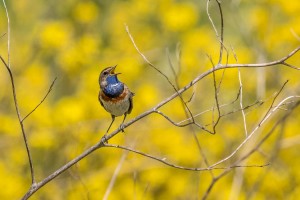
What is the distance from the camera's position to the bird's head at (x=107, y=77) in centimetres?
388

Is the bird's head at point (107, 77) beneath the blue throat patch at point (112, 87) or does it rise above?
above

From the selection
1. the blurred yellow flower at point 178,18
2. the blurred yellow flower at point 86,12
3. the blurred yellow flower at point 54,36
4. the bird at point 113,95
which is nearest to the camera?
the bird at point 113,95

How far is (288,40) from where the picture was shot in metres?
7.34

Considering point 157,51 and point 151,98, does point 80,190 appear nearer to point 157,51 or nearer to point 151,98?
point 151,98

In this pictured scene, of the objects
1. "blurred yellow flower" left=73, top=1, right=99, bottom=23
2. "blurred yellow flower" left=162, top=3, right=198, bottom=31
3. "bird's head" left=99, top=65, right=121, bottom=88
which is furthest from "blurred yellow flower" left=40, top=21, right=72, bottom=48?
"bird's head" left=99, top=65, right=121, bottom=88

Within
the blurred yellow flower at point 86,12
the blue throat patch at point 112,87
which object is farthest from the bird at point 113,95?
the blurred yellow flower at point 86,12

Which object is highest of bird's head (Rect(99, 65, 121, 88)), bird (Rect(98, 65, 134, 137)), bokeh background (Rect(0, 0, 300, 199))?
bokeh background (Rect(0, 0, 300, 199))

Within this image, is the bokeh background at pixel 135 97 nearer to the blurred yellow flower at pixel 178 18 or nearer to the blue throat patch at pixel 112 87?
the blurred yellow flower at pixel 178 18

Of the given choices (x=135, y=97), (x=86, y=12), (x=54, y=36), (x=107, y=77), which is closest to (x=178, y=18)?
(x=86, y=12)

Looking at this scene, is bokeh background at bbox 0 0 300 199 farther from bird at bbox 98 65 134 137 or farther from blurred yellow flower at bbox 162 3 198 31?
bird at bbox 98 65 134 137

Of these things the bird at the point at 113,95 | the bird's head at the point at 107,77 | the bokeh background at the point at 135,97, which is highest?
the bokeh background at the point at 135,97

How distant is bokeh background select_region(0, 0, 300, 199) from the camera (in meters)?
6.34

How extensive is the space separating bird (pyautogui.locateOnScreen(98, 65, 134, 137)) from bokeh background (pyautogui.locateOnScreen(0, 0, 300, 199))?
1.79 metres

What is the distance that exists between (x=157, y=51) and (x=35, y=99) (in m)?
1.40
